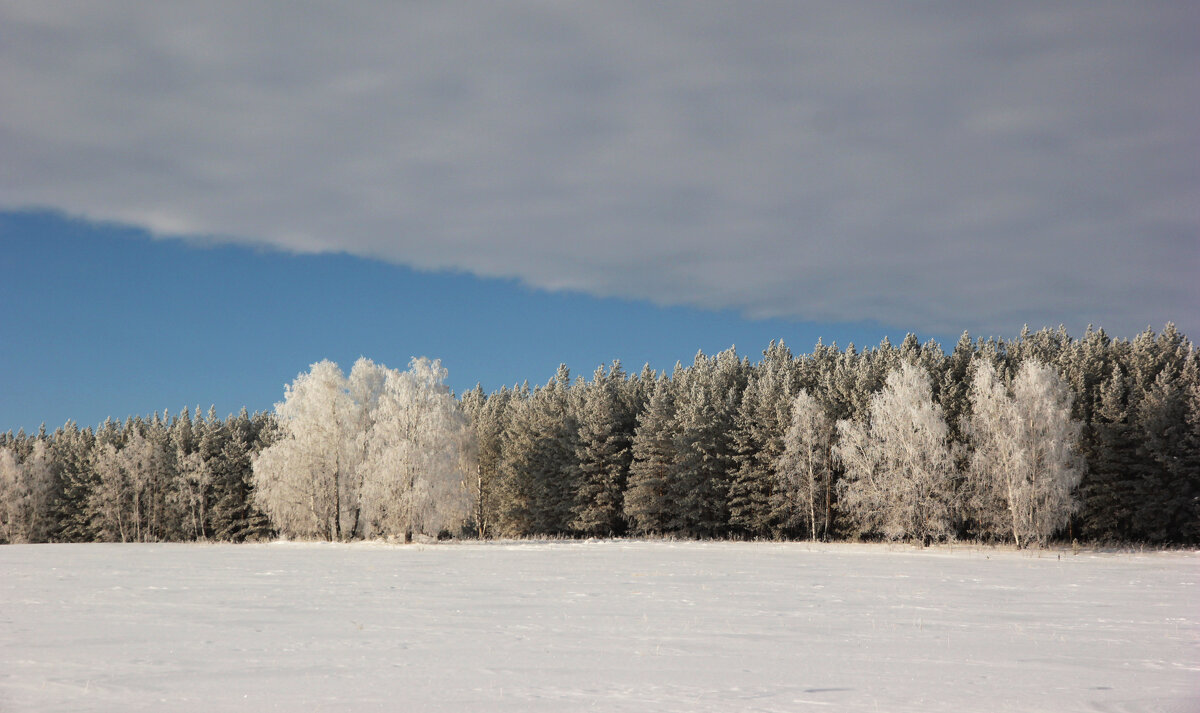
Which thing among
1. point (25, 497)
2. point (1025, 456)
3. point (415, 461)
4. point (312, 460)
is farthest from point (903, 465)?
point (25, 497)

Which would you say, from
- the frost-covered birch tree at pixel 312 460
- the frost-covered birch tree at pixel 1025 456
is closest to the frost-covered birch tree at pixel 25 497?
the frost-covered birch tree at pixel 312 460

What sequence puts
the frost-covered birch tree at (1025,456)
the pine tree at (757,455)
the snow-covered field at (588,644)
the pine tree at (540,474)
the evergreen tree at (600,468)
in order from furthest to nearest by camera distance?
the pine tree at (540,474) → the evergreen tree at (600,468) → the pine tree at (757,455) → the frost-covered birch tree at (1025,456) → the snow-covered field at (588,644)

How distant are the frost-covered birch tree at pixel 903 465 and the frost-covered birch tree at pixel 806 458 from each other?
12.1ft

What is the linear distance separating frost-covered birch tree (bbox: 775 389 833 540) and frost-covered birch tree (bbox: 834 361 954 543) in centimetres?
370

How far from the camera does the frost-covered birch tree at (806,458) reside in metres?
68.1

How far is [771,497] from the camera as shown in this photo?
68.9 metres

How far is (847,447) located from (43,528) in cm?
9190

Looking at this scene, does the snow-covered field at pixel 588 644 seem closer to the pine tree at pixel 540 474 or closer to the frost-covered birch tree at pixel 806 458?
the frost-covered birch tree at pixel 806 458

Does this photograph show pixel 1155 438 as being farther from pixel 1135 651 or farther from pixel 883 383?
pixel 1135 651

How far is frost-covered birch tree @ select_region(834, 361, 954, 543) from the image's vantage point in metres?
59.8

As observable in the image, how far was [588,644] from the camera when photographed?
1386 centimetres

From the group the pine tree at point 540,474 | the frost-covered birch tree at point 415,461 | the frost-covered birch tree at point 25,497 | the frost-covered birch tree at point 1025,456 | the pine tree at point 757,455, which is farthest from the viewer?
the frost-covered birch tree at point 25,497

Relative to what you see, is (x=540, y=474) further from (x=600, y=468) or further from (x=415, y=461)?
(x=415, y=461)

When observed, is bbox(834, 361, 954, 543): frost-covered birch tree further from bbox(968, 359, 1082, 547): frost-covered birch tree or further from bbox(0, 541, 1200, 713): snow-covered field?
bbox(0, 541, 1200, 713): snow-covered field
